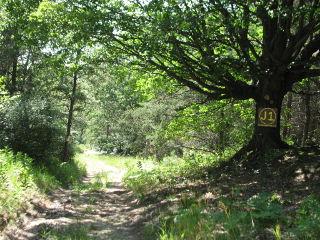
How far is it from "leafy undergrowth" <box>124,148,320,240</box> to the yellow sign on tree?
36.0 inches

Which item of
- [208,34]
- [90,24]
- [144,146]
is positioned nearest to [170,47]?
[208,34]

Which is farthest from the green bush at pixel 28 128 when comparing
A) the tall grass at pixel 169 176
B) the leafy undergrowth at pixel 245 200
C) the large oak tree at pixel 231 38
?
the large oak tree at pixel 231 38

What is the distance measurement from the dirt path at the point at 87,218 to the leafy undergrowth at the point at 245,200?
0.65 m

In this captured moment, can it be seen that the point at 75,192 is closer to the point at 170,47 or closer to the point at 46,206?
the point at 46,206

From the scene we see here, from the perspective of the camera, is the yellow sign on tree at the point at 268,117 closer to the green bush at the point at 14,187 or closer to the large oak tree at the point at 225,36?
the large oak tree at the point at 225,36

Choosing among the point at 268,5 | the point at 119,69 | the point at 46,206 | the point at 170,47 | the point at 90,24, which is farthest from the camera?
the point at 119,69

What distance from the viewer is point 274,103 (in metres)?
8.12

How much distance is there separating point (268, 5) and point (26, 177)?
756 centimetres

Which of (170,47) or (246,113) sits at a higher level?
(170,47)

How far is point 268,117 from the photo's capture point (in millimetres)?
8125

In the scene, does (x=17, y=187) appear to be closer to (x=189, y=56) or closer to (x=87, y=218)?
(x=87, y=218)

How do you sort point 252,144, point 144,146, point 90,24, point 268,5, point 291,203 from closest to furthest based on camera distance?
point 291,203
point 268,5
point 90,24
point 252,144
point 144,146

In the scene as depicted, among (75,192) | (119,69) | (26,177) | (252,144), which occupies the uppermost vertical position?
(119,69)

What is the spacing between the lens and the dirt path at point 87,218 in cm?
570
